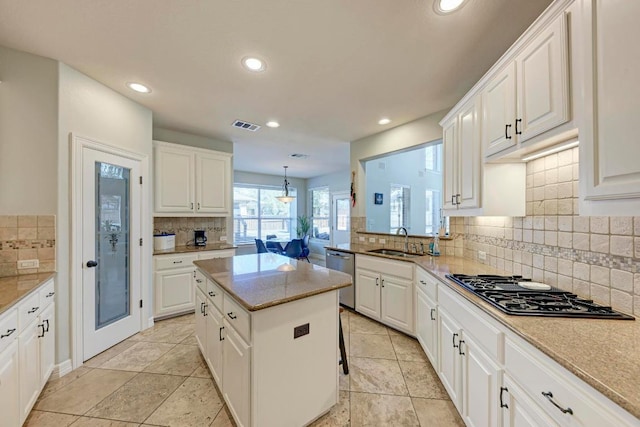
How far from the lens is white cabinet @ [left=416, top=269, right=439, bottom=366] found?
7.00ft

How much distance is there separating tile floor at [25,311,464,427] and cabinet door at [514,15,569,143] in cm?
194

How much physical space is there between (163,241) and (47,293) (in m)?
1.52

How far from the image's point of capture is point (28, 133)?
201 centimetres

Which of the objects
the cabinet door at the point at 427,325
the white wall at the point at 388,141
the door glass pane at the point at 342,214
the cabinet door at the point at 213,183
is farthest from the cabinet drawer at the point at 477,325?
the door glass pane at the point at 342,214

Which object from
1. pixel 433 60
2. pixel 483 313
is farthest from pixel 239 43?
pixel 483 313

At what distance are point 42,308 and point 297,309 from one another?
6.30ft

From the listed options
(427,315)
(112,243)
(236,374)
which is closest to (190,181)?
(112,243)

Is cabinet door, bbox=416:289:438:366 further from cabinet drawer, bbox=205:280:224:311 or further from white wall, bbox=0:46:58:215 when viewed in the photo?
white wall, bbox=0:46:58:215

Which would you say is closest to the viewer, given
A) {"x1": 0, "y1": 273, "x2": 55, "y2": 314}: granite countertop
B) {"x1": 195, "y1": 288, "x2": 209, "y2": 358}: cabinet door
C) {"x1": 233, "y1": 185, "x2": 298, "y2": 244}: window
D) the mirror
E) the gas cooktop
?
the gas cooktop

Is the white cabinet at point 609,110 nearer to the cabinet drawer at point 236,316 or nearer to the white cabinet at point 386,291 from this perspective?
the cabinet drawer at point 236,316

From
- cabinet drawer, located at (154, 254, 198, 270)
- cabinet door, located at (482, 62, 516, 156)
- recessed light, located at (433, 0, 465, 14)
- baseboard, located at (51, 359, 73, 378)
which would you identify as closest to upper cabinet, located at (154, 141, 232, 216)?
cabinet drawer, located at (154, 254, 198, 270)

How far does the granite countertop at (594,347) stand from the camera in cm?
Result: 72

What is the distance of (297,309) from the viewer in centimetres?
153

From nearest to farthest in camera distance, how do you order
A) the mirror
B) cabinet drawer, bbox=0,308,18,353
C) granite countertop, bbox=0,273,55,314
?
cabinet drawer, bbox=0,308,18,353 → granite countertop, bbox=0,273,55,314 → the mirror
